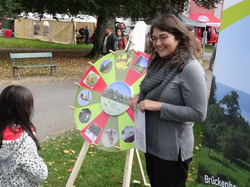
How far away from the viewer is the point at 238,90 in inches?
112

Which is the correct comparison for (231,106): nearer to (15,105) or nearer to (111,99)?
(111,99)

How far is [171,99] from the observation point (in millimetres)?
2598

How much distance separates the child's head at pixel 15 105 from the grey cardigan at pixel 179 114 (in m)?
0.91

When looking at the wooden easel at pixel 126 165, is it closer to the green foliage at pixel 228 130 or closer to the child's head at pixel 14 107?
the green foliage at pixel 228 130

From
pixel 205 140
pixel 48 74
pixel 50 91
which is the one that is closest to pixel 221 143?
pixel 205 140

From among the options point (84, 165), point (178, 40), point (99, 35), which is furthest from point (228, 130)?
point (99, 35)

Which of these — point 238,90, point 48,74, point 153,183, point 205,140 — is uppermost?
point 238,90

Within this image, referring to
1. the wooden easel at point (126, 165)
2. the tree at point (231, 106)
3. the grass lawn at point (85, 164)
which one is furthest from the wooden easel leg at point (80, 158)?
the tree at point (231, 106)

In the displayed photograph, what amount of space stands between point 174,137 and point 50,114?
18.4 feet

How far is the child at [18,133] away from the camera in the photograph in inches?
95.4

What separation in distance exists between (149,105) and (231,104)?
2.35ft

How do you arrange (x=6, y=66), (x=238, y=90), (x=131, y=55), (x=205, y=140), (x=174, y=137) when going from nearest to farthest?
(x=174, y=137) → (x=238, y=90) → (x=205, y=140) → (x=131, y=55) → (x=6, y=66)

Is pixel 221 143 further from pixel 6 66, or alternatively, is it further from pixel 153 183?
pixel 6 66

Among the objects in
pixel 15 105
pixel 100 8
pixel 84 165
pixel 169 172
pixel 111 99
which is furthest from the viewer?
pixel 100 8
